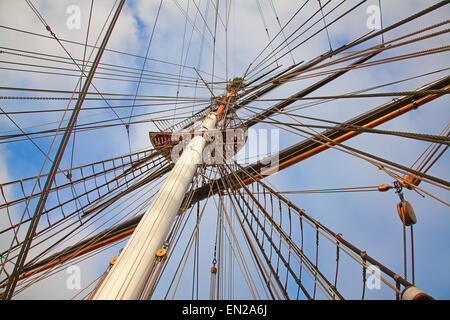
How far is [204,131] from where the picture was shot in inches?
157

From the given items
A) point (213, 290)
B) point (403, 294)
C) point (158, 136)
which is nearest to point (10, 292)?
point (403, 294)

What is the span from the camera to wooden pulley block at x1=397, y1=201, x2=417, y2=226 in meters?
1.92

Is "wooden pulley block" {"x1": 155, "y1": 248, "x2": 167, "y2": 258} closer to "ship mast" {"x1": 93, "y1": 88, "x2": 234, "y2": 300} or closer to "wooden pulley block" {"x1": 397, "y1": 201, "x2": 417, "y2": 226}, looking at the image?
"ship mast" {"x1": 93, "y1": 88, "x2": 234, "y2": 300}

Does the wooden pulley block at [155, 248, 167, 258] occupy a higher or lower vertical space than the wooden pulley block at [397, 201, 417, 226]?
lower

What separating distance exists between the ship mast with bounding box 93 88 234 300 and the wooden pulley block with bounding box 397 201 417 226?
6.75ft

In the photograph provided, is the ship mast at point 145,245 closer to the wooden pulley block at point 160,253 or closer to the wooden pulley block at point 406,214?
the wooden pulley block at point 160,253

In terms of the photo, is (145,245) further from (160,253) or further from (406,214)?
(406,214)

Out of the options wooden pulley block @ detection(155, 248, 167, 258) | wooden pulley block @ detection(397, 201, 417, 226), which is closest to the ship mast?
wooden pulley block @ detection(155, 248, 167, 258)

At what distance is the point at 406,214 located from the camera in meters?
1.94

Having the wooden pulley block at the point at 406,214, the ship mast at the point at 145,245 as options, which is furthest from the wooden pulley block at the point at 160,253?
the wooden pulley block at the point at 406,214

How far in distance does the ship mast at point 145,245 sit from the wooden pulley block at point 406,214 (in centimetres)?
206

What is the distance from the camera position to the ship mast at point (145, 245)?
160 centimetres

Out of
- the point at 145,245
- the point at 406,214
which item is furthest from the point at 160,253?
the point at 406,214
